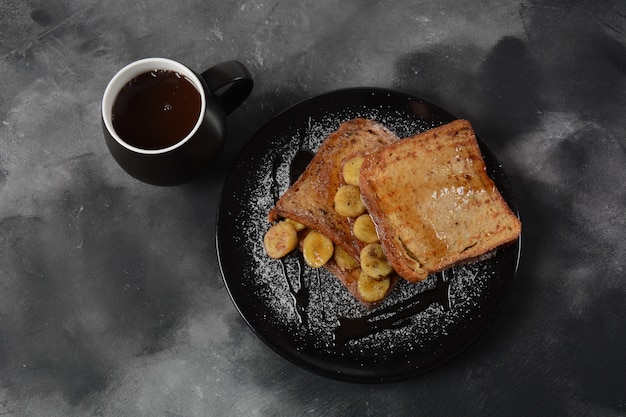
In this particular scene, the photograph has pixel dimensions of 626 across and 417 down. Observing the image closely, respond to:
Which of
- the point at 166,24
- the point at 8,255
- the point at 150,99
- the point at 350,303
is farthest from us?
the point at 166,24

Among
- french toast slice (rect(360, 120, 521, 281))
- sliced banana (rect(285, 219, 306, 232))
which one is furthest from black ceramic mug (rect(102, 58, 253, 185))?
french toast slice (rect(360, 120, 521, 281))

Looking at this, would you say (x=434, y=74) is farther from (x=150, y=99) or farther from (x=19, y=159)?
(x=19, y=159)

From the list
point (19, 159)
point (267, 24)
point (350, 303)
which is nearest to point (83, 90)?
point (19, 159)

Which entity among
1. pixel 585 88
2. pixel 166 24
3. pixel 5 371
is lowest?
pixel 5 371

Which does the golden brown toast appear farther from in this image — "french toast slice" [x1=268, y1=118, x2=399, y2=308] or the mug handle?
the mug handle

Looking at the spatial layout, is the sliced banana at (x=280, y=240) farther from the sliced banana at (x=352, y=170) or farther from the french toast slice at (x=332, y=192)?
the sliced banana at (x=352, y=170)

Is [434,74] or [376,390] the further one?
[434,74]
